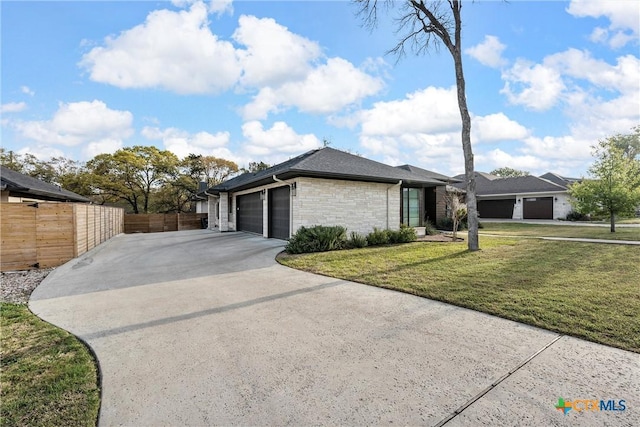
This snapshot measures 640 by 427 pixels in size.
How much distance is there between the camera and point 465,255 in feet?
27.0

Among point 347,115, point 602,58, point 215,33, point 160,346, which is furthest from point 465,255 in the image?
point 347,115

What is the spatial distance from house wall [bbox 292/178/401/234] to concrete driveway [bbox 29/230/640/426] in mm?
5926

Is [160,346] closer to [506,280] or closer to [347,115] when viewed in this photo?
[506,280]

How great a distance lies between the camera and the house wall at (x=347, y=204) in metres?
10.7

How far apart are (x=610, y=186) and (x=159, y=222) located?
27.0m

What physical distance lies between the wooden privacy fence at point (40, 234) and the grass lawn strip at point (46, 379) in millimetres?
5698

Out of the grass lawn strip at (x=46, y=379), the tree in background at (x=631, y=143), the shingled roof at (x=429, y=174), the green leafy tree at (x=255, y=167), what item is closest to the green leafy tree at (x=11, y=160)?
the green leafy tree at (x=255, y=167)

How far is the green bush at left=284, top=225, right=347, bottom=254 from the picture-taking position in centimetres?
935

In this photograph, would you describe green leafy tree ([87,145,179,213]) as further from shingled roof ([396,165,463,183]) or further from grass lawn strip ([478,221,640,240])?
grass lawn strip ([478,221,640,240])

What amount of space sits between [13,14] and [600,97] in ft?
66.2

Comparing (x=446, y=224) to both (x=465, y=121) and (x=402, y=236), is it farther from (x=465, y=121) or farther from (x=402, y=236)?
(x=465, y=121)

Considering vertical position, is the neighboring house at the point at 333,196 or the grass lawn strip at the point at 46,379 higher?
the neighboring house at the point at 333,196

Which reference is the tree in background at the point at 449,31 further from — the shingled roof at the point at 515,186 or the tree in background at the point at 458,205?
the shingled roof at the point at 515,186

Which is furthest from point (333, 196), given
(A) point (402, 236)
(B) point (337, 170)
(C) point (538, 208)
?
(C) point (538, 208)
